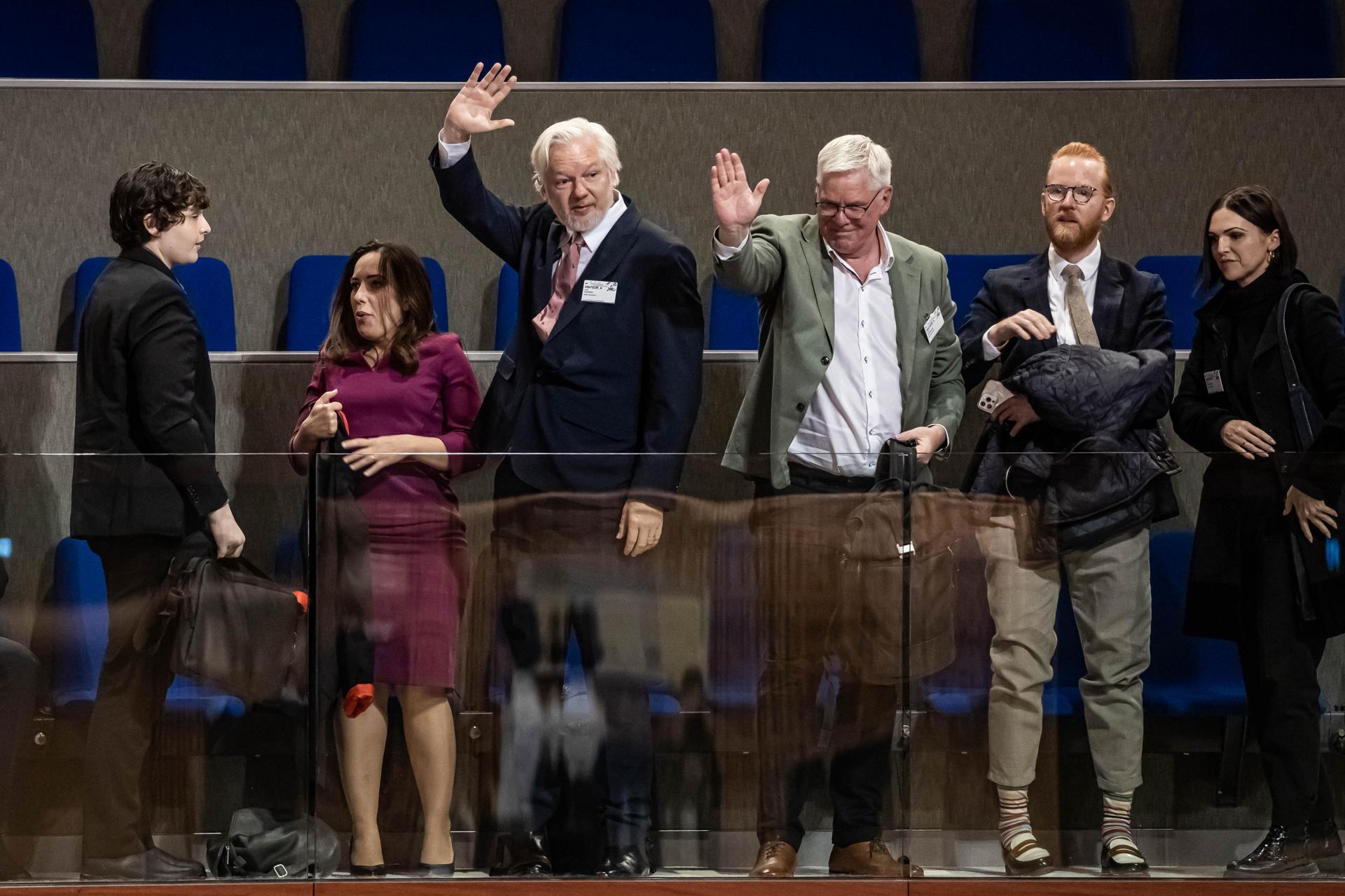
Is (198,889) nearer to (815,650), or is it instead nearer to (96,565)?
(96,565)

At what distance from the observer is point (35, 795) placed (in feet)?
7.68

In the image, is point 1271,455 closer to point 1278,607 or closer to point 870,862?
point 1278,607

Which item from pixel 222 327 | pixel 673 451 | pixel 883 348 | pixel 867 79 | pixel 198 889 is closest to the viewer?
pixel 198 889

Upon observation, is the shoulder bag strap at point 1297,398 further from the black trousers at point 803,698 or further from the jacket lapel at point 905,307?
the black trousers at point 803,698

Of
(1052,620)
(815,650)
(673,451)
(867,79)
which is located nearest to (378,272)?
(673,451)

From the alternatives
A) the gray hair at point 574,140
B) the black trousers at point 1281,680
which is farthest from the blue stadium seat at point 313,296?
the black trousers at point 1281,680

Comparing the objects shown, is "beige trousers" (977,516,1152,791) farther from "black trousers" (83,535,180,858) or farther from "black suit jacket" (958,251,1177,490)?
"black trousers" (83,535,180,858)

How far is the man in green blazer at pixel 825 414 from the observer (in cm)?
240

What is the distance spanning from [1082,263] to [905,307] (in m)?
0.39

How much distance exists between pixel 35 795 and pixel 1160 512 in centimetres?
189

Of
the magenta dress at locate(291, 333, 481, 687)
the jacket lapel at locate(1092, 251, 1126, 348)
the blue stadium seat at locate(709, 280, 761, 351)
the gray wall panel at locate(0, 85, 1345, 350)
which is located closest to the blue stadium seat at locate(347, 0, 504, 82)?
the gray wall panel at locate(0, 85, 1345, 350)

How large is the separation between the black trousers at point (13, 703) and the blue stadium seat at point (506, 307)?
166 cm

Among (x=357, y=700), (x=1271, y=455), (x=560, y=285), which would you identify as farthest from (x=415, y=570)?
(x=1271, y=455)

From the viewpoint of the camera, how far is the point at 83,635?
236 centimetres
